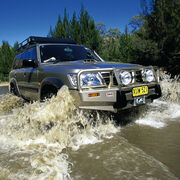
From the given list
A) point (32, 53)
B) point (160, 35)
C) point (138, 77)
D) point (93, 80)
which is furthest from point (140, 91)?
point (160, 35)

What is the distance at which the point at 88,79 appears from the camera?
250cm

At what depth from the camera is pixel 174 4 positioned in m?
8.46

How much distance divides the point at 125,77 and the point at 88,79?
64 cm

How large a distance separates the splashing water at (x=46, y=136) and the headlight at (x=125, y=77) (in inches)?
29.9

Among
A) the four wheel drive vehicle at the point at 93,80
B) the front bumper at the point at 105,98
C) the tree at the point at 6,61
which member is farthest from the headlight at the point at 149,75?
the tree at the point at 6,61

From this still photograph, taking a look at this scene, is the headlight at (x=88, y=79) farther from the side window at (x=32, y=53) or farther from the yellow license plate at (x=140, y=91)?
the side window at (x=32, y=53)

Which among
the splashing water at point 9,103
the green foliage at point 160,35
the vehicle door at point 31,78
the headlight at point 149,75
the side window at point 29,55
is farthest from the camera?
the green foliage at point 160,35

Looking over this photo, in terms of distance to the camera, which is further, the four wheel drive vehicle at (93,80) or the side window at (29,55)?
the side window at (29,55)

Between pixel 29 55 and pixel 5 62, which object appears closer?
pixel 29 55

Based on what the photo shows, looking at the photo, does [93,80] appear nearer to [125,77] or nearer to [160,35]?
[125,77]

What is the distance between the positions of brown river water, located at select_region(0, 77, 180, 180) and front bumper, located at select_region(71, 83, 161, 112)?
17cm

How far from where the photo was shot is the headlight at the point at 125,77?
2.72 meters

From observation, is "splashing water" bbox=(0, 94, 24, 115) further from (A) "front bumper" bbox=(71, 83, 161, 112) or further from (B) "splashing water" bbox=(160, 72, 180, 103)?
(B) "splashing water" bbox=(160, 72, 180, 103)

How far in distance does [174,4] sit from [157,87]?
7.37 metres
